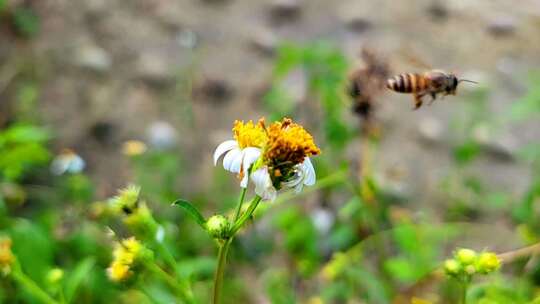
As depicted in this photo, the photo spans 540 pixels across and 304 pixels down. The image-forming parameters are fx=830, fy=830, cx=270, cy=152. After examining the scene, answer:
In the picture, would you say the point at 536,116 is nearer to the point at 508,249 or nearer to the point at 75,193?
the point at 508,249

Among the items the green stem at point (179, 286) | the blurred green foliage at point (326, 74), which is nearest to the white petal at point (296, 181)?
the green stem at point (179, 286)

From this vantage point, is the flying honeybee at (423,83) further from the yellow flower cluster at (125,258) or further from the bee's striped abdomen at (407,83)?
the yellow flower cluster at (125,258)

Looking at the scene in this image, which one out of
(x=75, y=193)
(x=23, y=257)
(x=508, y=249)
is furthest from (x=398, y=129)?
(x=23, y=257)

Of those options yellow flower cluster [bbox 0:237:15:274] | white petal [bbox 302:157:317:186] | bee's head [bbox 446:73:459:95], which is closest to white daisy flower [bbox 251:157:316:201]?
white petal [bbox 302:157:317:186]

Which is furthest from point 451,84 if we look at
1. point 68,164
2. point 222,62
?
point 222,62

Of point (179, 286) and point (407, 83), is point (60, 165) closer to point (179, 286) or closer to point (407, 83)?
point (407, 83)
